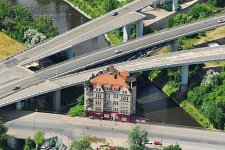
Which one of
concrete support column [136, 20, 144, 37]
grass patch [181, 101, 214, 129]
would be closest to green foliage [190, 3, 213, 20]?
concrete support column [136, 20, 144, 37]

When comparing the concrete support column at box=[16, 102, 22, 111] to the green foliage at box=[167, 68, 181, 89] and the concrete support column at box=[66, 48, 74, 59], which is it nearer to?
the concrete support column at box=[66, 48, 74, 59]

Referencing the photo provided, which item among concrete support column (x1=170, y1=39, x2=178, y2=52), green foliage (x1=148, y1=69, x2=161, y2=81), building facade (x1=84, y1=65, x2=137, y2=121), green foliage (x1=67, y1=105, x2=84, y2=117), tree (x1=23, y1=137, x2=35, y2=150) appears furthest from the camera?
concrete support column (x1=170, y1=39, x2=178, y2=52)

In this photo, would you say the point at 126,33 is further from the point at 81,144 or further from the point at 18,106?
the point at 81,144

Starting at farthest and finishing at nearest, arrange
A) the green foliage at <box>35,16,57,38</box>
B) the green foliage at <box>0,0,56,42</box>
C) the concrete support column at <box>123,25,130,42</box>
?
the concrete support column at <box>123,25,130,42</box> → the green foliage at <box>0,0,56,42</box> → the green foliage at <box>35,16,57,38</box>

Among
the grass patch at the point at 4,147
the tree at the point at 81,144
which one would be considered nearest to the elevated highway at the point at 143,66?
the grass patch at the point at 4,147

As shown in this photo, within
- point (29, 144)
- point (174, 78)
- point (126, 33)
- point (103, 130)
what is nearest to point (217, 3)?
point (126, 33)

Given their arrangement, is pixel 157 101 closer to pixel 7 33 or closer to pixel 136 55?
pixel 136 55

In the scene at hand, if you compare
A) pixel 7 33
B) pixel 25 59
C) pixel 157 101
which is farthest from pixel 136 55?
pixel 7 33
